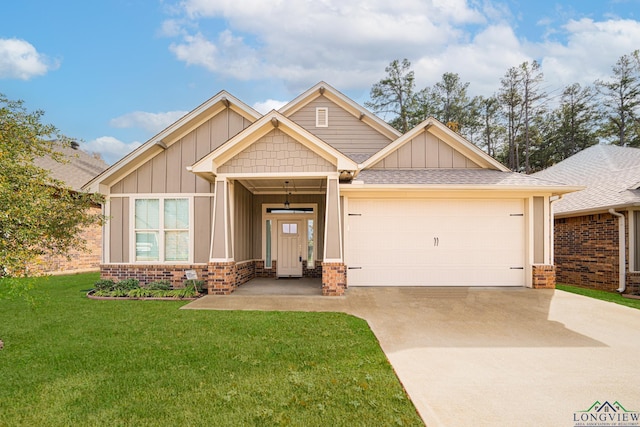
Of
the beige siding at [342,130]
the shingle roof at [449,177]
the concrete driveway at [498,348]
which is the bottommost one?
the concrete driveway at [498,348]

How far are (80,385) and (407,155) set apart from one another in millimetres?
9463

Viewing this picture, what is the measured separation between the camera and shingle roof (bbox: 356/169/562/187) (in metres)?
9.27

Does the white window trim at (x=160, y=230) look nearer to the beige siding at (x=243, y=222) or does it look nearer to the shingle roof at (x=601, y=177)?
the beige siding at (x=243, y=222)

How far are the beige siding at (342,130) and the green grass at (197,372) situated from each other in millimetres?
7468

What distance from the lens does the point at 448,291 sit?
8891 mm

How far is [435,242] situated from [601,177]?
9.06 metres

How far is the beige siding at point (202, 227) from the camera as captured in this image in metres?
9.70

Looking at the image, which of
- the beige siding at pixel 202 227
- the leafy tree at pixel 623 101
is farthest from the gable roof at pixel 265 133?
the leafy tree at pixel 623 101

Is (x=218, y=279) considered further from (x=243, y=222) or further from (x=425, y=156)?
(x=425, y=156)

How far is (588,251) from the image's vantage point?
11750 mm

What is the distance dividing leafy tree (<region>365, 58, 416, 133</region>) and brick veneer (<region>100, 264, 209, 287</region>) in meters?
22.6

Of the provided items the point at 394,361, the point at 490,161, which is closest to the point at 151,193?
the point at 394,361

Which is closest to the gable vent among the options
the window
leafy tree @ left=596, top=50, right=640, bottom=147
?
the window

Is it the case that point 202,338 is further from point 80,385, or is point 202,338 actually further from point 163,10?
point 163,10
